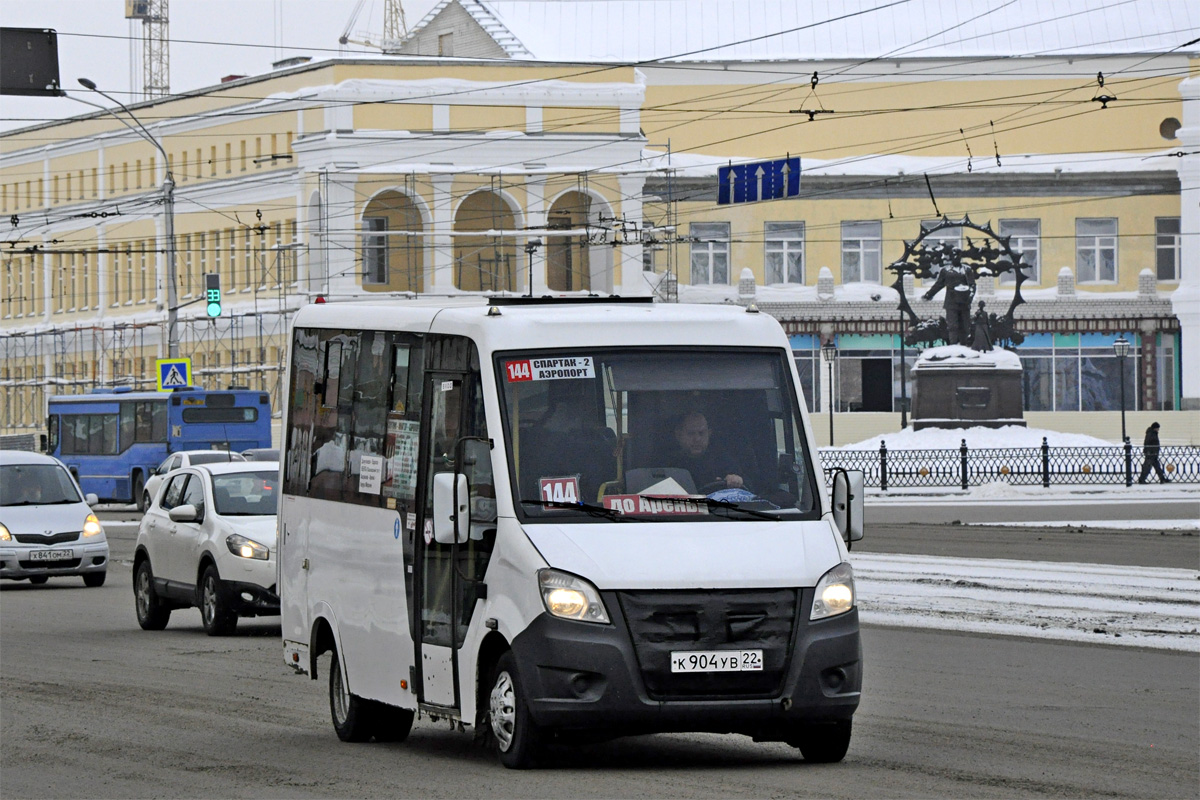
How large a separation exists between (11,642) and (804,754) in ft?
33.2

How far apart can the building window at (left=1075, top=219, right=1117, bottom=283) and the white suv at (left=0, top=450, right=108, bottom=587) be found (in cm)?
5663

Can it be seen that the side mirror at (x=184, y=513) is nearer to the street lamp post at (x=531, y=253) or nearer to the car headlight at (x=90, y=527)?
the street lamp post at (x=531, y=253)

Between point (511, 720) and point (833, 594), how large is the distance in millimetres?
1602

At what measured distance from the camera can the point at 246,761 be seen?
10.8m

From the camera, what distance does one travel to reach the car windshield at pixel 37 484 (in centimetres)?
2609

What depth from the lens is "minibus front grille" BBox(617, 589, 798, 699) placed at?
9492 millimetres

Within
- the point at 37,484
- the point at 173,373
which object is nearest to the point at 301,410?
the point at 37,484

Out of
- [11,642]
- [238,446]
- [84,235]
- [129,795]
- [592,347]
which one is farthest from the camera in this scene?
[84,235]

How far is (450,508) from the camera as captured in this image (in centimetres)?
1005

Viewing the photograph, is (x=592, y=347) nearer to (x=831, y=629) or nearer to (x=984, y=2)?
(x=831, y=629)

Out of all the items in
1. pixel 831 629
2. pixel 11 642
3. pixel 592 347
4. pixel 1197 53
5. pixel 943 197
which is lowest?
pixel 11 642

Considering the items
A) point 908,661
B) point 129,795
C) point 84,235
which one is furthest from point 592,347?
point 84,235

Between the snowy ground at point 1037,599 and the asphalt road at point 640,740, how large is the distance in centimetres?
104

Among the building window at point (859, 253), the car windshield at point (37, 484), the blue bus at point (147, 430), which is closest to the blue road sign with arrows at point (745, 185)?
the building window at point (859, 253)
